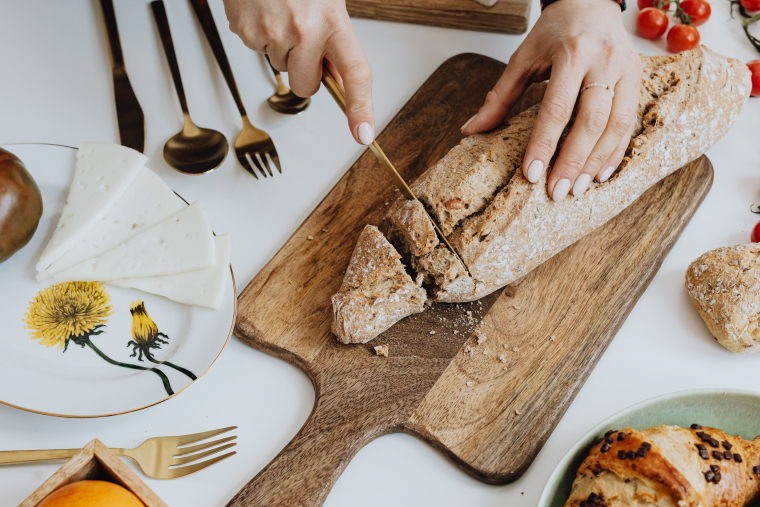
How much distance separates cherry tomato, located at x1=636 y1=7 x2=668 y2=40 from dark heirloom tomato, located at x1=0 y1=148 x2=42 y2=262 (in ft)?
7.89

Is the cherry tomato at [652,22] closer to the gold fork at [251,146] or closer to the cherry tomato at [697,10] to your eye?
the cherry tomato at [697,10]

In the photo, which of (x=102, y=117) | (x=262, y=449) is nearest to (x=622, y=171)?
(x=262, y=449)

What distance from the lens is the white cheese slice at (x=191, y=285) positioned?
148cm

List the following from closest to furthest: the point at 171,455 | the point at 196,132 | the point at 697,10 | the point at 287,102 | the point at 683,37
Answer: the point at 171,455 → the point at 196,132 → the point at 287,102 → the point at 683,37 → the point at 697,10

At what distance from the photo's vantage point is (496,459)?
1408 millimetres

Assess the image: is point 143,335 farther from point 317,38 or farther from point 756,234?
point 756,234

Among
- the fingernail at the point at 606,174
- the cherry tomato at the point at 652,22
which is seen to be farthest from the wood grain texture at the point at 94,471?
the cherry tomato at the point at 652,22

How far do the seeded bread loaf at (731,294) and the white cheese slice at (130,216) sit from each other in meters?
1.63

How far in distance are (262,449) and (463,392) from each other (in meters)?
0.58

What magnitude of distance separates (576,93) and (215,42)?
140 cm

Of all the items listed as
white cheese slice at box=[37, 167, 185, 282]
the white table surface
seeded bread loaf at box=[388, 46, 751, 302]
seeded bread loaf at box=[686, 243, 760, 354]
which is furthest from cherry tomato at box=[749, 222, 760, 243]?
white cheese slice at box=[37, 167, 185, 282]

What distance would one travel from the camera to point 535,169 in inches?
61.6

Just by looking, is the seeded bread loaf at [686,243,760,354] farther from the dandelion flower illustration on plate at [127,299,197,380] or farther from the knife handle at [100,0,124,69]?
the knife handle at [100,0,124,69]

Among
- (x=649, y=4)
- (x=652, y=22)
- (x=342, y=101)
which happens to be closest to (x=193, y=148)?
(x=342, y=101)
